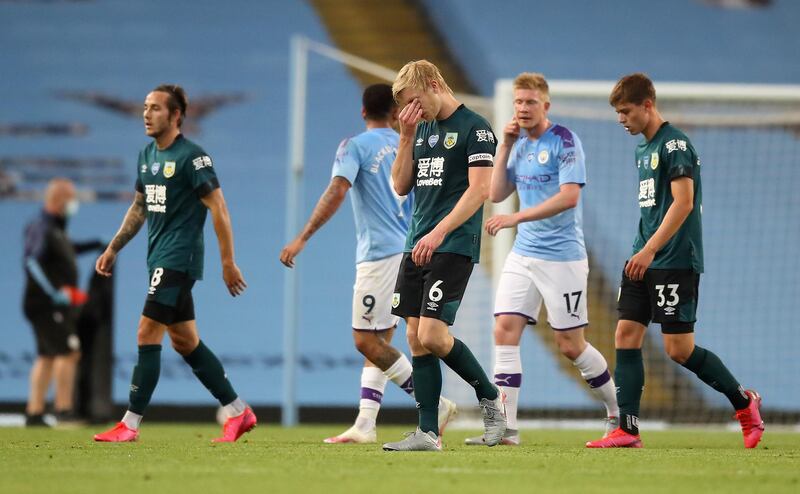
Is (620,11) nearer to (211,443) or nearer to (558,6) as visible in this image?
(558,6)

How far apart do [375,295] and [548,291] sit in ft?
3.40

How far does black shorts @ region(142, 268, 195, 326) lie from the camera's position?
7.02 meters

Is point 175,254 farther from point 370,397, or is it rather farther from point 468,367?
point 468,367

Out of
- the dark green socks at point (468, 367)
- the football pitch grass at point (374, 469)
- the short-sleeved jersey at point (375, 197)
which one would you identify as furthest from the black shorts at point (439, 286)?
the short-sleeved jersey at point (375, 197)

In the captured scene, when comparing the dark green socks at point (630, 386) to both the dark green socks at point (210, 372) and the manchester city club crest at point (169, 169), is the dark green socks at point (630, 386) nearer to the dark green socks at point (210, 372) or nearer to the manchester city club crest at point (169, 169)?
the dark green socks at point (210, 372)

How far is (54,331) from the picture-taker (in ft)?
37.2

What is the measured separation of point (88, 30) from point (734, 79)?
8464 mm

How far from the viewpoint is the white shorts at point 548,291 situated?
7.40 meters

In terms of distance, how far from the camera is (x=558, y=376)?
1359 cm

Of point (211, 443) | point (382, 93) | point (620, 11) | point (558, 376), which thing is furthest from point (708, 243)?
point (211, 443)

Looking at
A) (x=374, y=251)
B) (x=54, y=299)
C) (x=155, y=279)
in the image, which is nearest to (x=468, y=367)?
(x=374, y=251)

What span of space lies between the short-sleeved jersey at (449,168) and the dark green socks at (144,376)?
5.84 ft

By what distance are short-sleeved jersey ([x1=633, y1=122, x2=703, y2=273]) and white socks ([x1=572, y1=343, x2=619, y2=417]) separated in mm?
881

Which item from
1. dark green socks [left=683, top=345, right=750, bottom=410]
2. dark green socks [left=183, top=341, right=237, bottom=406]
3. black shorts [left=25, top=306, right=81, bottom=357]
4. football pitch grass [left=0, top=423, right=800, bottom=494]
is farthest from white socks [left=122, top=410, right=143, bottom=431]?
black shorts [left=25, top=306, right=81, bottom=357]
